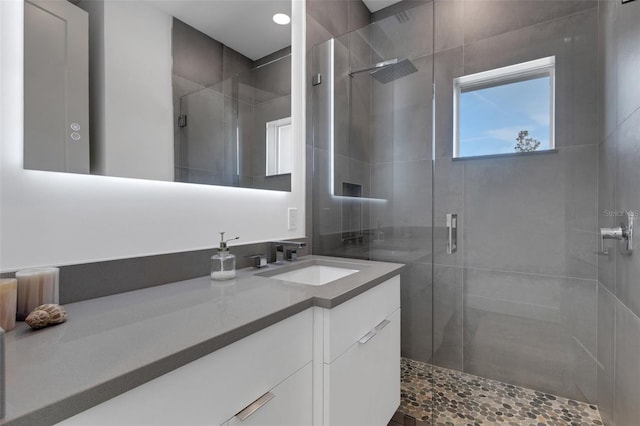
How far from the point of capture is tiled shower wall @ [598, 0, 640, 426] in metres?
1.06

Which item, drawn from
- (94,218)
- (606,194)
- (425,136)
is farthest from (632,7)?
(94,218)

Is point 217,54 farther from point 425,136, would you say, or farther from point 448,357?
point 448,357

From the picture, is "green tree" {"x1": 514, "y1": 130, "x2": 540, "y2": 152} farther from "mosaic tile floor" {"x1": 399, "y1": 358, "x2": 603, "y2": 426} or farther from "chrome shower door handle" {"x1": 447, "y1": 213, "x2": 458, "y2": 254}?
"mosaic tile floor" {"x1": 399, "y1": 358, "x2": 603, "y2": 426}

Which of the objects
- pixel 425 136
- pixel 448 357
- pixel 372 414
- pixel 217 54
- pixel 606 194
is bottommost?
pixel 448 357

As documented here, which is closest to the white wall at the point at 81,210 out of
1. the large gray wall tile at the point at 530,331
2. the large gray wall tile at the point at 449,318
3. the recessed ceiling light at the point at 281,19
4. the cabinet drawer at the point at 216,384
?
the cabinet drawer at the point at 216,384

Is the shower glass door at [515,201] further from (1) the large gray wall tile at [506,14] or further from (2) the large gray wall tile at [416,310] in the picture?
(2) the large gray wall tile at [416,310]

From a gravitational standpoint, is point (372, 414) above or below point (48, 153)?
below

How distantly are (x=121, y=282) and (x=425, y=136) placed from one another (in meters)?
1.79

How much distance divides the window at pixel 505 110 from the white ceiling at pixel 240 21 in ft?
4.32

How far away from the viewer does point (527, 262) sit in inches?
74.3

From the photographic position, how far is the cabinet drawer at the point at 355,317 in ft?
3.12

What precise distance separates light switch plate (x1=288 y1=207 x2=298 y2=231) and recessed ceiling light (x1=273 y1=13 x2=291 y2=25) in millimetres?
1022

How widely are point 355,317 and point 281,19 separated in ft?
5.19

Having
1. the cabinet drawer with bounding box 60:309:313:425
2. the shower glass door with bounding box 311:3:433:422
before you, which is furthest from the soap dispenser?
the shower glass door with bounding box 311:3:433:422
